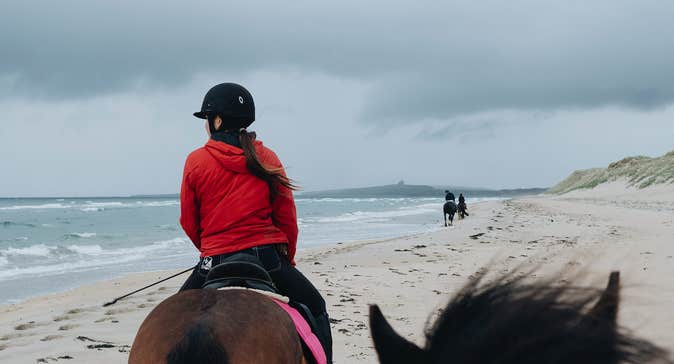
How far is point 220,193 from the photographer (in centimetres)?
290

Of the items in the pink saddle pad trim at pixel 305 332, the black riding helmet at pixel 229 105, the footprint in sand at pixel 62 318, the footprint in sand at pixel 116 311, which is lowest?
the footprint in sand at pixel 62 318

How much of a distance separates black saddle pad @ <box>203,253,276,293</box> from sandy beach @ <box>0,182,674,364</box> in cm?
90

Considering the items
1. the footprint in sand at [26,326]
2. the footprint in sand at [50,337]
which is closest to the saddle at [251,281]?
the footprint in sand at [50,337]

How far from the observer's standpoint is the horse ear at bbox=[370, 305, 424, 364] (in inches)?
49.2

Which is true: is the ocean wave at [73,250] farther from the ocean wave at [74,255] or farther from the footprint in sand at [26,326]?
the footprint in sand at [26,326]

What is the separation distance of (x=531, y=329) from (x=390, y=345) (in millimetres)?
387

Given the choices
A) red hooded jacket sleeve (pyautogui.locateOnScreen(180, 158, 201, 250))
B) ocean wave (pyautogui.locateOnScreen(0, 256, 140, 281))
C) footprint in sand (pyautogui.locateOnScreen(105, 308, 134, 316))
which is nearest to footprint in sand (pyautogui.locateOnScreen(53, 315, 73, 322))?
footprint in sand (pyautogui.locateOnScreen(105, 308, 134, 316))

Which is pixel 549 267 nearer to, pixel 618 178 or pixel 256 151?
pixel 256 151

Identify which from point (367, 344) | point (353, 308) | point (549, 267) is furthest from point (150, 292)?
point (549, 267)

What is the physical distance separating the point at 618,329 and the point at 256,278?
1.91 metres

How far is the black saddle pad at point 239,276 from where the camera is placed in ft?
8.47

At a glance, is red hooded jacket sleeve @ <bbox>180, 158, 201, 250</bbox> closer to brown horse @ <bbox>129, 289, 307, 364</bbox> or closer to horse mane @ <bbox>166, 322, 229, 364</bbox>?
brown horse @ <bbox>129, 289, 307, 364</bbox>

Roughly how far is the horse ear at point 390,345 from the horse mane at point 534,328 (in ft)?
0.27

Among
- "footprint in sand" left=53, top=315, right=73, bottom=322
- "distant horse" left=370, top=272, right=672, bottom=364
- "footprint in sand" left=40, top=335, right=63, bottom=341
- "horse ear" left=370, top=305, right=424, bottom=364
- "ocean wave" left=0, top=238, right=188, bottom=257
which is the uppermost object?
"distant horse" left=370, top=272, right=672, bottom=364
